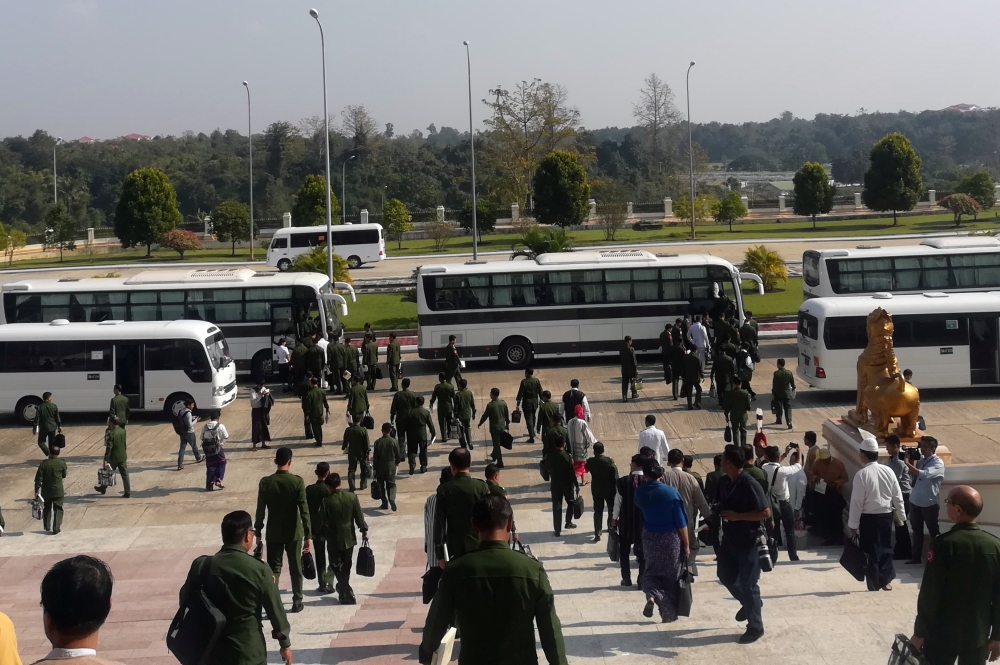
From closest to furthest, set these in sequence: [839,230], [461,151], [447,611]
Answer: [447,611]
[839,230]
[461,151]

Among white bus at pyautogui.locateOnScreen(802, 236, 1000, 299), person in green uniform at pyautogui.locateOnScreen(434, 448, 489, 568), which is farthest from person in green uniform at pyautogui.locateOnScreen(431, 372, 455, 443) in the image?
white bus at pyautogui.locateOnScreen(802, 236, 1000, 299)

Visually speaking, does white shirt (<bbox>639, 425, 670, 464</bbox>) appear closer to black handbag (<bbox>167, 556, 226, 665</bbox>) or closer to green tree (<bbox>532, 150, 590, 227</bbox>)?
black handbag (<bbox>167, 556, 226, 665</bbox>)

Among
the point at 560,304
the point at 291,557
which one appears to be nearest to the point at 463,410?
the point at 291,557

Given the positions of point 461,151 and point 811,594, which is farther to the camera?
point 461,151

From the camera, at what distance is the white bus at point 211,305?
24609 millimetres

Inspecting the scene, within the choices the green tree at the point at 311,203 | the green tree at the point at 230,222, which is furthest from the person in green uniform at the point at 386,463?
the green tree at the point at 311,203

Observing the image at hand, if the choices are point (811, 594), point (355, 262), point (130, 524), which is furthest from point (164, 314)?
point (355, 262)

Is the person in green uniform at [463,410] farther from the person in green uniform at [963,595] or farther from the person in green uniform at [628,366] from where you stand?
the person in green uniform at [963,595]

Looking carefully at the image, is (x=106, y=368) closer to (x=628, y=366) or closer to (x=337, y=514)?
(x=628, y=366)

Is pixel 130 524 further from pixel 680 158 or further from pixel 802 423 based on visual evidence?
pixel 680 158

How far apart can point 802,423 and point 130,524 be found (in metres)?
11.1

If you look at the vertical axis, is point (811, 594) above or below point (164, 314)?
below

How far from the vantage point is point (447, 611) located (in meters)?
4.88

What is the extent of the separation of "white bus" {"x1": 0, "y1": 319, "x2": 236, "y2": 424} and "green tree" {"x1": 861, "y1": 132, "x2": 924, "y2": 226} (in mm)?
46253
